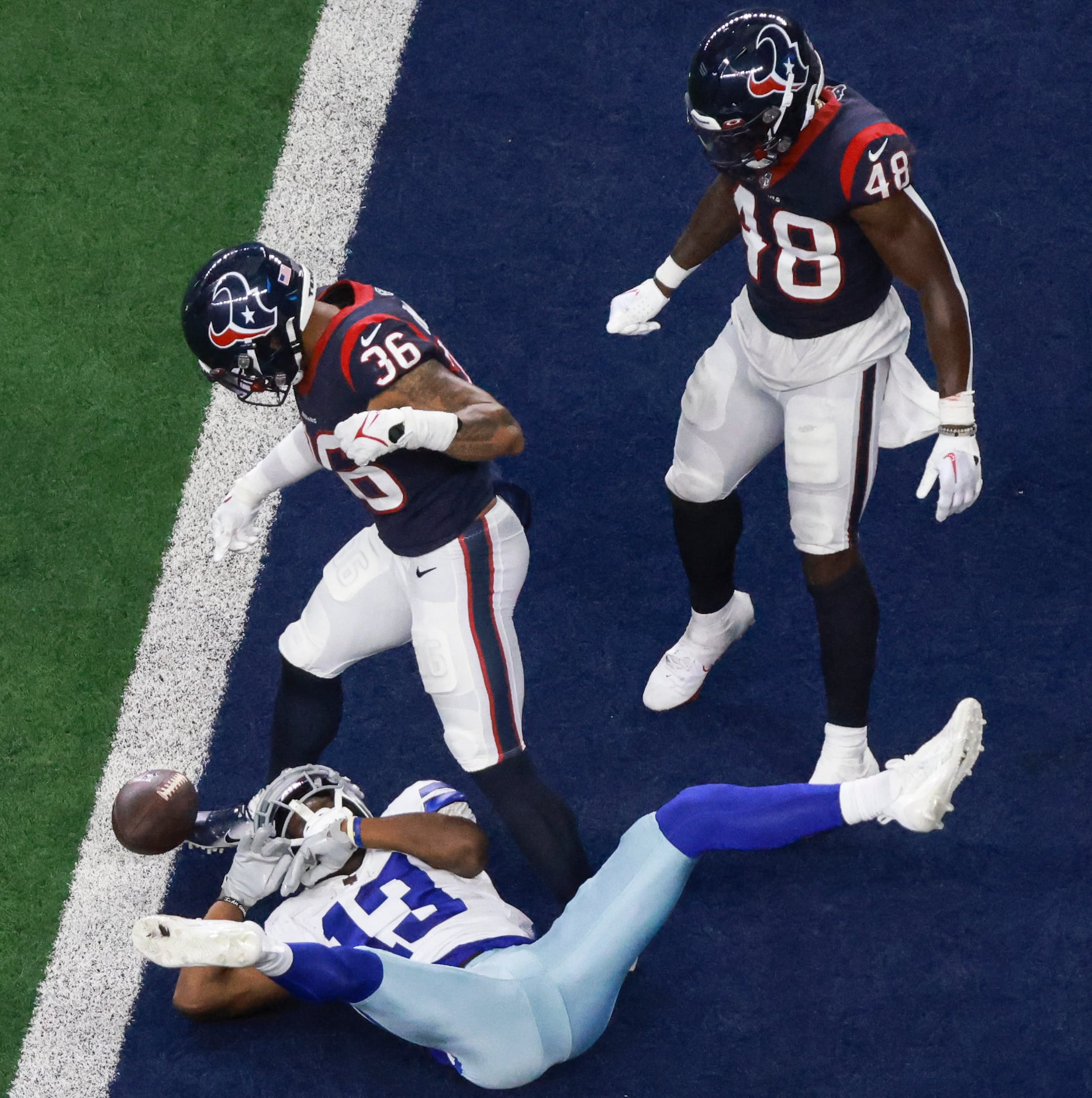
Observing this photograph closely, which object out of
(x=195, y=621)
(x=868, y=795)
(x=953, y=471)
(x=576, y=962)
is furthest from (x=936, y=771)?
(x=195, y=621)

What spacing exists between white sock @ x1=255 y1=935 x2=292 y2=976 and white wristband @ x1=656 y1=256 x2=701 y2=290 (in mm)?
1891

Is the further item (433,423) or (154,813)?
(154,813)

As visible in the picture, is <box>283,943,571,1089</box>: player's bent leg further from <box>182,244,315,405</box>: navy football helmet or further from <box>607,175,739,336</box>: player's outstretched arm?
<box>607,175,739,336</box>: player's outstretched arm

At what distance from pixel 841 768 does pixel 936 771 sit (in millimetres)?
865

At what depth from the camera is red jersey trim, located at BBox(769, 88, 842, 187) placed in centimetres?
349

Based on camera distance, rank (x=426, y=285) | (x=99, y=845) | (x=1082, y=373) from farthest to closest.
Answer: (x=426, y=285) → (x=1082, y=373) → (x=99, y=845)

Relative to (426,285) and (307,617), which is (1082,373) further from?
(307,617)

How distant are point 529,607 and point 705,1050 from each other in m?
1.32

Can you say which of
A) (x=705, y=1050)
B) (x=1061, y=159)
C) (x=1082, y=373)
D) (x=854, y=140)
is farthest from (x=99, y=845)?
(x=1061, y=159)

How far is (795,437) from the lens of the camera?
12.5ft

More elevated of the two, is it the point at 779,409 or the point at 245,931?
the point at 779,409

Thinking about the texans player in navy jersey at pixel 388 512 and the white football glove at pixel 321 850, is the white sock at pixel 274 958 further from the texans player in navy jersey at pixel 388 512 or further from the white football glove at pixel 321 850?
the texans player in navy jersey at pixel 388 512

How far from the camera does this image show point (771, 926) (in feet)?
13.5

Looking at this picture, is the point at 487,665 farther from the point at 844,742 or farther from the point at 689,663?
the point at 844,742
